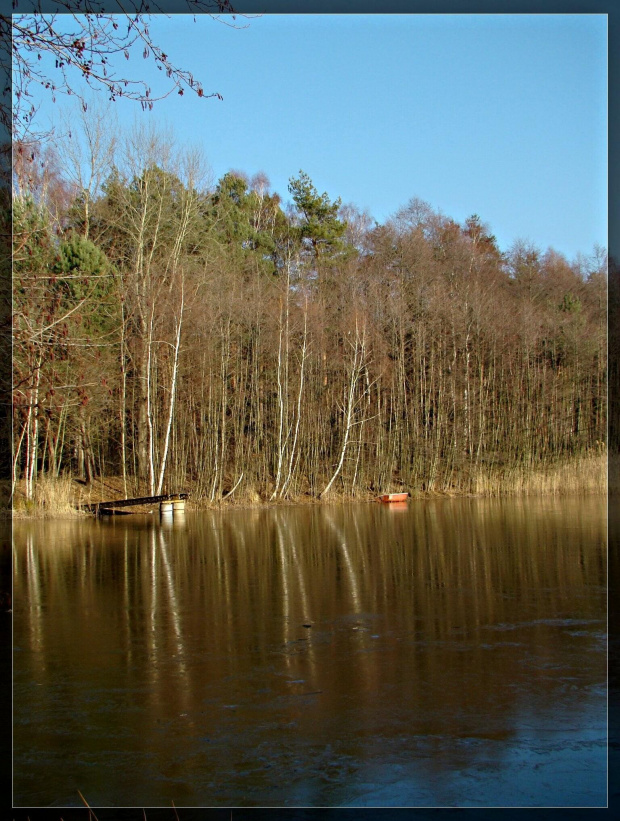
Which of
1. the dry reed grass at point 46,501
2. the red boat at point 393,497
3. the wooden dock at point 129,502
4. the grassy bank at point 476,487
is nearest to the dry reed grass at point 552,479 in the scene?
the grassy bank at point 476,487

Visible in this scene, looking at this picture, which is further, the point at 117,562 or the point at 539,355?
the point at 539,355

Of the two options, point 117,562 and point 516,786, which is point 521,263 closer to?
point 117,562

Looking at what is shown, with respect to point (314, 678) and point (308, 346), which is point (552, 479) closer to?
point (308, 346)

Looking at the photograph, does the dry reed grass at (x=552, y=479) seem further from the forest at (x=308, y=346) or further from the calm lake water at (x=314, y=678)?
the calm lake water at (x=314, y=678)

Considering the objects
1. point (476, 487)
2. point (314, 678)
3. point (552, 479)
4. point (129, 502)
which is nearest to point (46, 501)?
point (129, 502)

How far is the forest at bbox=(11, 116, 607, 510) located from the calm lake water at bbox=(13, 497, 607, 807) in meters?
6.51

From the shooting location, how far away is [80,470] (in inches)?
629

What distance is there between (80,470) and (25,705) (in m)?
12.4

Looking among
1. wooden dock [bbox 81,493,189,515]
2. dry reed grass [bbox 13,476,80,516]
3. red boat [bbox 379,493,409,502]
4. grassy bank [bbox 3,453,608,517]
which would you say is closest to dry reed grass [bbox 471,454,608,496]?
grassy bank [bbox 3,453,608,517]

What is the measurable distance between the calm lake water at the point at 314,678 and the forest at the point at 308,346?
651 centimetres

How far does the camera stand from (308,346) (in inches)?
640

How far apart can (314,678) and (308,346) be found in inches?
481

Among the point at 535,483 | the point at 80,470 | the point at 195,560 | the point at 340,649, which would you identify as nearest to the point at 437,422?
the point at 535,483
